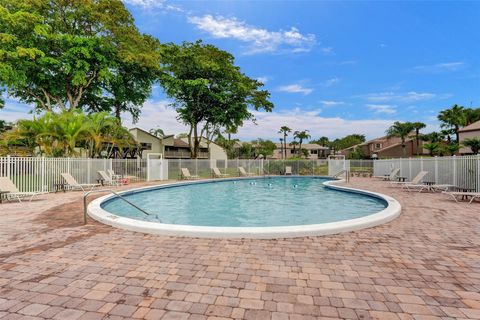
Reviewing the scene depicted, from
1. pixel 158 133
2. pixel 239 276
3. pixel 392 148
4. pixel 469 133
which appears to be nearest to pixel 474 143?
pixel 469 133

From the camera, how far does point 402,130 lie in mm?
48156

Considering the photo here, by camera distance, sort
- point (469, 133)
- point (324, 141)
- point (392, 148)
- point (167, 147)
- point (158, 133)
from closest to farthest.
Result: point (469, 133), point (158, 133), point (167, 147), point (392, 148), point (324, 141)

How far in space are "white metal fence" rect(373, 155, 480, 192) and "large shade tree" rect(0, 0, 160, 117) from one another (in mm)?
22539

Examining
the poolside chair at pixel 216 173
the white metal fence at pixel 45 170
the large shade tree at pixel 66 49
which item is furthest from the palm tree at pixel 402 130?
the white metal fence at pixel 45 170

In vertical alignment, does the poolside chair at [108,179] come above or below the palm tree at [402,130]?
below

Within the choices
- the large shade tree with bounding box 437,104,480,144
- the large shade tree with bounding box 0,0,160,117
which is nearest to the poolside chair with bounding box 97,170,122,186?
the large shade tree with bounding box 0,0,160,117

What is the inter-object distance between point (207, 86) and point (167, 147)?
20819 mm

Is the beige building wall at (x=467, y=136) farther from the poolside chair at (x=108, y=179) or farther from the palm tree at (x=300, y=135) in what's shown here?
the palm tree at (x=300, y=135)

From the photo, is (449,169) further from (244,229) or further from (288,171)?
(288,171)

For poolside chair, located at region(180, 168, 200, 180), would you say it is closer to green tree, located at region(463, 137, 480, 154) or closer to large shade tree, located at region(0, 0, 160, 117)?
large shade tree, located at region(0, 0, 160, 117)

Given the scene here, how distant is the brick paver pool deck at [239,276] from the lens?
8.46ft

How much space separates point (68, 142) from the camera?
1559 centimetres

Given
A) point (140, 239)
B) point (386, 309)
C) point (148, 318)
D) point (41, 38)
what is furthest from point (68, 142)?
point (386, 309)

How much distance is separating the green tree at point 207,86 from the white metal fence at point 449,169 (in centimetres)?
1883
